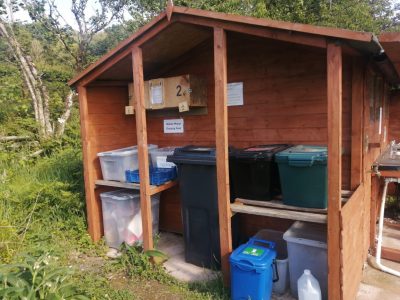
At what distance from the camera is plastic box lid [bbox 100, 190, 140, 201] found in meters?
3.97

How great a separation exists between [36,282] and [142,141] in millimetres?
1639

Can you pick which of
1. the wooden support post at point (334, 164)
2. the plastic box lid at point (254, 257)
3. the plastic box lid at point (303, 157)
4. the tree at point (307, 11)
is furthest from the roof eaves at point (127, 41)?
the tree at point (307, 11)

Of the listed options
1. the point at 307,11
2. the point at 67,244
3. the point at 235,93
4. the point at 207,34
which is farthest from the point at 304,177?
the point at 307,11

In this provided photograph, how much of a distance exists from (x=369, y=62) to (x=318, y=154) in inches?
48.3

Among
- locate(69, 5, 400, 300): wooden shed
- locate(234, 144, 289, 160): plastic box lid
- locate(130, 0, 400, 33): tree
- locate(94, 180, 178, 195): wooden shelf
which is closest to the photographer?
locate(69, 5, 400, 300): wooden shed

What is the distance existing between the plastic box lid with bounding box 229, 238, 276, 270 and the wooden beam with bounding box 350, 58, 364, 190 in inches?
45.4

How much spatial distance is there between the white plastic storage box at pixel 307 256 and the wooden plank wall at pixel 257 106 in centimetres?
65

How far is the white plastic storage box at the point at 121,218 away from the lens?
13.1 ft

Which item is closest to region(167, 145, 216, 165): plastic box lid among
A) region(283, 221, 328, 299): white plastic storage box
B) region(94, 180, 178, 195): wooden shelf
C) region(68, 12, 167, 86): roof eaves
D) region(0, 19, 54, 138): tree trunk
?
region(94, 180, 178, 195): wooden shelf

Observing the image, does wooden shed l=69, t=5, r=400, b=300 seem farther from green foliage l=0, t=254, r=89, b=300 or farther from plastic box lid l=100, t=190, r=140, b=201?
green foliage l=0, t=254, r=89, b=300

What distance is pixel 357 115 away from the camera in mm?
2982

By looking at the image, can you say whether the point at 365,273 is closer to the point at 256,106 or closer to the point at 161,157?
the point at 256,106

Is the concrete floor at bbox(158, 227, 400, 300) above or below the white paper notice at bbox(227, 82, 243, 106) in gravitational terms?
below

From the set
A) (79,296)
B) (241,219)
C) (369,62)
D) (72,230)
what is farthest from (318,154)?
(72,230)
